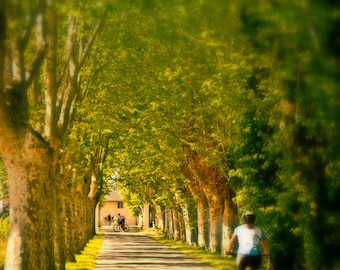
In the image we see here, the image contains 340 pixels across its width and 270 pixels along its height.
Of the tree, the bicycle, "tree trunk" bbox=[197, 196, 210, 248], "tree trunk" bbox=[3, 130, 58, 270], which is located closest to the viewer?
the tree

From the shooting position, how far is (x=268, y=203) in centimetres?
2209

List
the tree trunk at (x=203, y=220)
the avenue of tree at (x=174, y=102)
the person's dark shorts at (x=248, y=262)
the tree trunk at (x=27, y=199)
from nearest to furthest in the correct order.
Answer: the person's dark shorts at (x=248, y=262)
the avenue of tree at (x=174, y=102)
the tree trunk at (x=27, y=199)
the tree trunk at (x=203, y=220)

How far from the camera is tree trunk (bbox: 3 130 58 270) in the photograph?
17578 mm

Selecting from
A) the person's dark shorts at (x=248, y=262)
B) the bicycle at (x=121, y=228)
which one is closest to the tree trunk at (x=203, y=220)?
the person's dark shorts at (x=248, y=262)

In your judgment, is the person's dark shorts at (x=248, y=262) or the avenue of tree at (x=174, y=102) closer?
the person's dark shorts at (x=248, y=262)

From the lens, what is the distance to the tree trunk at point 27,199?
1758 cm

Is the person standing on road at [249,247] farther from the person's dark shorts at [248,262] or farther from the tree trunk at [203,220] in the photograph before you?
the tree trunk at [203,220]

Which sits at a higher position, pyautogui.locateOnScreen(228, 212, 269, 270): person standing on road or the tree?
the tree

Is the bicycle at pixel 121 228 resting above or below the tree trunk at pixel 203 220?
above

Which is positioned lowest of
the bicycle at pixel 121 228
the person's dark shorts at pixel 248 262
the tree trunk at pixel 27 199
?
the person's dark shorts at pixel 248 262

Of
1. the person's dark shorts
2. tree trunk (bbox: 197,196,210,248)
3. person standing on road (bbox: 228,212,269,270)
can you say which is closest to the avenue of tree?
person standing on road (bbox: 228,212,269,270)

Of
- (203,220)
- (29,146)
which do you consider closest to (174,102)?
(203,220)

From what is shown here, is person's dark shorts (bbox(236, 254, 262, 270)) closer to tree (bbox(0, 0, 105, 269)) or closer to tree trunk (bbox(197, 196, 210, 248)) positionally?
tree (bbox(0, 0, 105, 269))

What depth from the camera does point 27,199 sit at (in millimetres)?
17781
